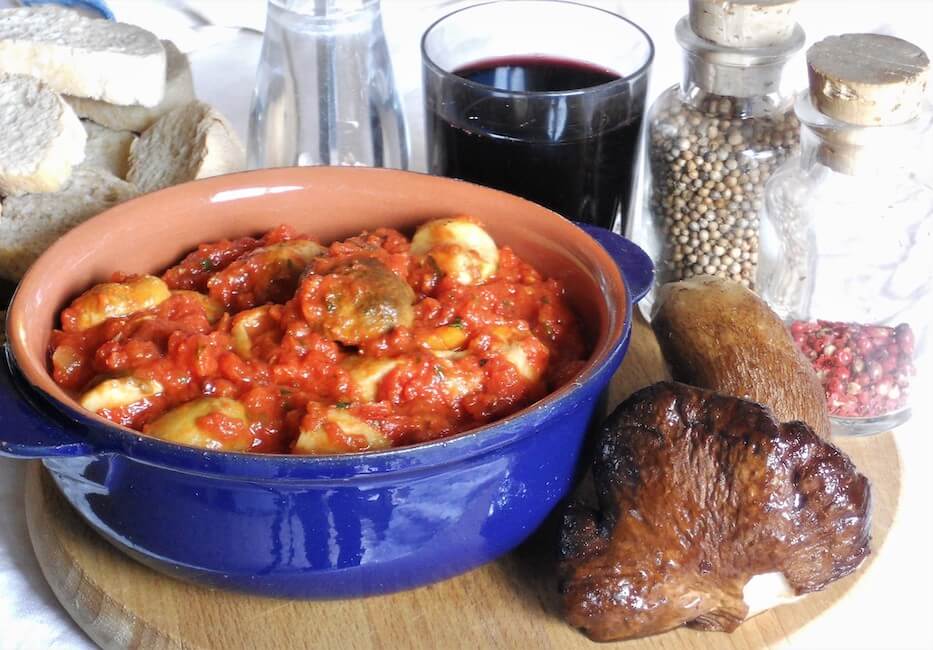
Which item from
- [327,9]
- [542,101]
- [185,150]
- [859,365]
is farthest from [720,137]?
[185,150]

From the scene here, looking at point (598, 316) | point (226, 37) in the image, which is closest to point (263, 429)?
point (598, 316)

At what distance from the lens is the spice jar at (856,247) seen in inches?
73.5

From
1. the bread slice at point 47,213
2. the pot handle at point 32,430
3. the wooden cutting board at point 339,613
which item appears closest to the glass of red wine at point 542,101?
the bread slice at point 47,213

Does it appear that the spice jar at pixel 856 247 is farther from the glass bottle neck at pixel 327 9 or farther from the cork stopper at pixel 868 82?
the glass bottle neck at pixel 327 9

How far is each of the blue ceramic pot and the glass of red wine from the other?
56cm

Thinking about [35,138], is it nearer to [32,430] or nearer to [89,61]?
[89,61]

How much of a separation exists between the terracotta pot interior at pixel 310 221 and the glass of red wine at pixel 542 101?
0.23m

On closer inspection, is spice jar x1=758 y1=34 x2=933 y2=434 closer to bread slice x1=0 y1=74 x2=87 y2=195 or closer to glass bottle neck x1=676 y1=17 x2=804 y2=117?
glass bottle neck x1=676 y1=17 x2=804 y2=117

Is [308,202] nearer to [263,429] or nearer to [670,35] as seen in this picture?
[263,429]

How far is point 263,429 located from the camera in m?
1.59

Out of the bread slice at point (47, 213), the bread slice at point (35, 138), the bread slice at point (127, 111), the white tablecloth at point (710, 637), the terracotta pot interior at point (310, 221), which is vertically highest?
the terracotta pot interior at point (310, 221)

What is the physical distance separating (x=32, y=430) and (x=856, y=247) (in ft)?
4.37

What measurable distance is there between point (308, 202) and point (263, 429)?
542 mm

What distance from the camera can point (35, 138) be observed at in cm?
237
